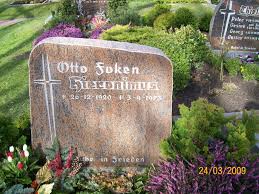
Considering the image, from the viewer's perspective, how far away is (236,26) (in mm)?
9516

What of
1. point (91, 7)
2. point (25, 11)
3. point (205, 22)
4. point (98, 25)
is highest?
A: point (91, 7)

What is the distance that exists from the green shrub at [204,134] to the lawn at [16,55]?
3.59m

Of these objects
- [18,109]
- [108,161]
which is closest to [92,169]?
[108,161]

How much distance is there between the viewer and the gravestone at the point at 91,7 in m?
12.5

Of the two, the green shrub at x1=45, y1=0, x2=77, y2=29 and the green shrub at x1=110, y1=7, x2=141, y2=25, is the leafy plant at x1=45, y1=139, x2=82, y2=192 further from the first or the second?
the green shrub at x1=45, y1=0, x2=77, y2=29

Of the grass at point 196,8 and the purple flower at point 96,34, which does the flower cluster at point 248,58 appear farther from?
the purple flower at point 96,34

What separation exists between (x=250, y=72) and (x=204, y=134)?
391 cm

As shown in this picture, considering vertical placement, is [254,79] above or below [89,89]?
below

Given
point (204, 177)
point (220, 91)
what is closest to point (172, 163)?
point (204, 177)

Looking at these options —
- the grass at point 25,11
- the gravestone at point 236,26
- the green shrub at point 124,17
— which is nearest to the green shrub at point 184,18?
the green shrub at point 124,17

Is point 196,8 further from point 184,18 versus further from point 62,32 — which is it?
point 62,32

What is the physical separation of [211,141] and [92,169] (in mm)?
1593

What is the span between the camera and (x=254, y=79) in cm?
829

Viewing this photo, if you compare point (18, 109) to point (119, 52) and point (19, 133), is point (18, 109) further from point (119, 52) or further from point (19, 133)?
point (119, 52)
